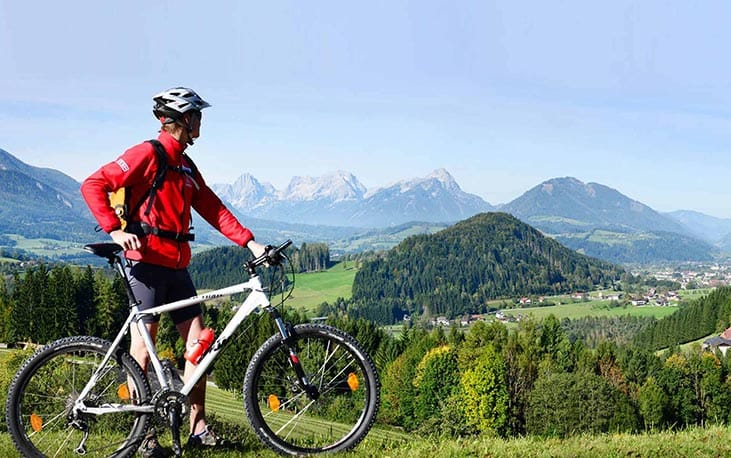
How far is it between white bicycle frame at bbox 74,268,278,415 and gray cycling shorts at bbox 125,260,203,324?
0.09m

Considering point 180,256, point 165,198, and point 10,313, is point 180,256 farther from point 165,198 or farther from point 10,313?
point 10,313

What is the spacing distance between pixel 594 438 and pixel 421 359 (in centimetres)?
5865

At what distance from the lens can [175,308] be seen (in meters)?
6.54

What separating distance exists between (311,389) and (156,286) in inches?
73.0

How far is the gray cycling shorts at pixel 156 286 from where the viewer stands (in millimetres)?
6383

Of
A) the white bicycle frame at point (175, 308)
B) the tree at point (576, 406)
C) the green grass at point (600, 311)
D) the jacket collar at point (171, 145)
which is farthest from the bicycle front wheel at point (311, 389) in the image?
the green grass at point (600, 311)

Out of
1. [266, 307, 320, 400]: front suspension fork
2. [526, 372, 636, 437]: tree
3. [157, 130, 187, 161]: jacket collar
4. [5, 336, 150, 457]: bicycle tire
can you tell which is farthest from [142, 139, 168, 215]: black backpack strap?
[526, 372, 636, 437]: tree

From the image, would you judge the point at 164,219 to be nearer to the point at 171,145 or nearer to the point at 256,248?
the point at 171,145

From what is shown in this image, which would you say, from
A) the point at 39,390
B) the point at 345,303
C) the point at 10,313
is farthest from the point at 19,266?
the point at 39,390

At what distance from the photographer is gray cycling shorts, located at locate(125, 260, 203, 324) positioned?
638 cm

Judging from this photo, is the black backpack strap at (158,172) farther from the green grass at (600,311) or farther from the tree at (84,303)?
the green grass at (600,311)

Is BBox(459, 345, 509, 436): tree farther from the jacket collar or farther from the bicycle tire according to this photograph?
the jacket collar

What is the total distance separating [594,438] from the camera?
787 centimetres

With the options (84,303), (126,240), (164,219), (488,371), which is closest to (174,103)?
(164,219)
